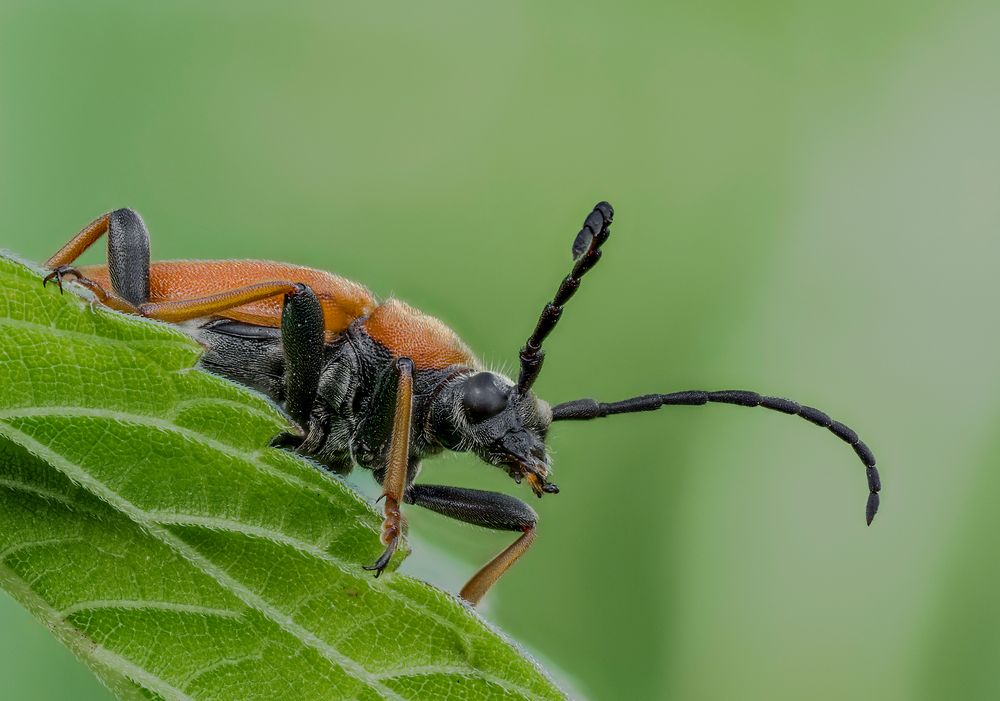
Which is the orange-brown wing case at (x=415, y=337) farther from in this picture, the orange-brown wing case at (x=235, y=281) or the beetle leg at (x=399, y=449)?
the beetle leg at (x=399, y=449)

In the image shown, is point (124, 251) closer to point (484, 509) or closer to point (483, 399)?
point (483, 399)

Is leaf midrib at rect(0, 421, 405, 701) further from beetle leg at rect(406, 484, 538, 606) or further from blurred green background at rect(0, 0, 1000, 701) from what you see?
blurred green background at rect(0, 0, 1000, 701)

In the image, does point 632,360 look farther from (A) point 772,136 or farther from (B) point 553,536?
(A) point 772,136

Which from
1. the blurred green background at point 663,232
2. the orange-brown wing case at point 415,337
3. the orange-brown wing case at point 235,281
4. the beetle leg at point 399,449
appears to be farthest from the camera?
the blurred green background at point 663,232

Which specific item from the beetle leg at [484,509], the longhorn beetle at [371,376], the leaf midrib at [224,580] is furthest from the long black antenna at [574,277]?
the leaf midrib at [224,580]

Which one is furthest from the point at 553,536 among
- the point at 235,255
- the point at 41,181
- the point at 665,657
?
the point at 41,181

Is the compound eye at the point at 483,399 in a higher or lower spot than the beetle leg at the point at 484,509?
higher

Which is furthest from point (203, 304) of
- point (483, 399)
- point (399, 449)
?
point (483, 399)
